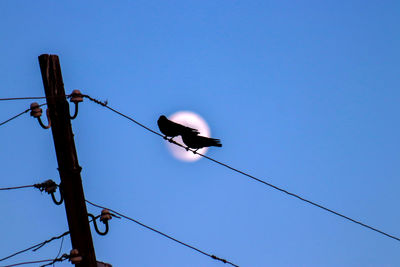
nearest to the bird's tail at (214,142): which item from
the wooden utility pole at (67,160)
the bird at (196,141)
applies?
the bird at (196,141)

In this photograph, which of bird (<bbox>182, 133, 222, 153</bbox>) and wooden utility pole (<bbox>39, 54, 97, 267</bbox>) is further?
bird (<bbox>182, 133, 222, 153</bbox>)

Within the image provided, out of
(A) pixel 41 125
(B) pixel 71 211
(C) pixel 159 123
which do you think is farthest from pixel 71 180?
(C) pixel 159 123

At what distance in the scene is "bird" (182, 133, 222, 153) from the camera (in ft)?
37.1

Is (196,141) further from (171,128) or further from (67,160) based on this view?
(67,160)

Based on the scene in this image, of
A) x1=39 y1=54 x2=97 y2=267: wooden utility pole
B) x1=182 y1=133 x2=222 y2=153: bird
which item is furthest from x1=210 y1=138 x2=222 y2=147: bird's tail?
x1=39 y1=54 x2=97 y2=267: wooden utility pole

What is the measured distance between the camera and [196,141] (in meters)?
11.4

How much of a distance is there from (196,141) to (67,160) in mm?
3437

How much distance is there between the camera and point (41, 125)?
28.8 ft

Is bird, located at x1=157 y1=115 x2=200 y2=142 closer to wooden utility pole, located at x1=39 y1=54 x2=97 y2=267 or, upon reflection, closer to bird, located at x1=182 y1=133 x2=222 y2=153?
bird, located at x1=182 y1=133 x2=222 y2=153

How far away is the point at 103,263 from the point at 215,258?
7.39 ft

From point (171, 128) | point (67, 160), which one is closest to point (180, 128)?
point (171, 128)

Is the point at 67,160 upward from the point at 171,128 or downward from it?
downward

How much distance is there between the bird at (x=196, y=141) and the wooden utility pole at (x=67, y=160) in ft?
10.2

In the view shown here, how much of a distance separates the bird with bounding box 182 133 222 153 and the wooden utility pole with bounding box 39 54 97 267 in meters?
3.10
